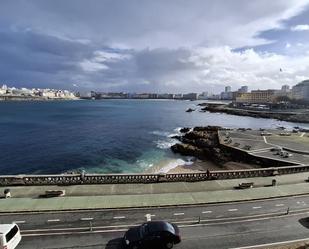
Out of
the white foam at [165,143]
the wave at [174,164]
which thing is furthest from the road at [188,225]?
the white foam at [165,143]

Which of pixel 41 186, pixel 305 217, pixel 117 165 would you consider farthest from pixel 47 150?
pixel 305 217

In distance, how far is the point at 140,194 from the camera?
25.2m

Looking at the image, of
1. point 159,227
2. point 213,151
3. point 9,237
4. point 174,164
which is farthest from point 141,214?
point 213,151

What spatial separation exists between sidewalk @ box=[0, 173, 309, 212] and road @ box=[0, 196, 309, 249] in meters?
1.00

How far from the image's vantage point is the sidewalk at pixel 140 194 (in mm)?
22500

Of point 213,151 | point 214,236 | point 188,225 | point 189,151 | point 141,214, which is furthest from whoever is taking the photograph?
point 189,151

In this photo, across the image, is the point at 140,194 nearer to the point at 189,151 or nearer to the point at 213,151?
the point at 213,151

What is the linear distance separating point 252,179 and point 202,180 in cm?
590

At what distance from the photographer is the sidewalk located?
2250cm

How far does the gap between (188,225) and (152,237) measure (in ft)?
14.9

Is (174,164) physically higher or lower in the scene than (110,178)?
lower

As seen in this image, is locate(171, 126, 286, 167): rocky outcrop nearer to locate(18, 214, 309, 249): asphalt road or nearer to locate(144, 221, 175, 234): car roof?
locate(18, 214, 309, 249): asphalt road

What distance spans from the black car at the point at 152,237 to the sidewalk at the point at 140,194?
19.7 ft

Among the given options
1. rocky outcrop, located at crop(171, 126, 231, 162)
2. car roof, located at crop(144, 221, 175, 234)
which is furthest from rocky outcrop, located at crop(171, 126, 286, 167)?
car roof, located at crop(144, 221, 175, 234)
